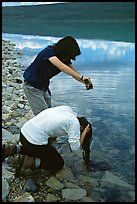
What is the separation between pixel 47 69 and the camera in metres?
5.08

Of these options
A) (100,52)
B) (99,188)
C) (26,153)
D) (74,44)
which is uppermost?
(100,52)

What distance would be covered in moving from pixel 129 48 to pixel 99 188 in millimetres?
13009

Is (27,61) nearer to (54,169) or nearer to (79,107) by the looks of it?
(79,107)

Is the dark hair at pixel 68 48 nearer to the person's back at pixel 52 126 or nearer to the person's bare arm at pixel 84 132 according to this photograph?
the person's back at pixel 52 126

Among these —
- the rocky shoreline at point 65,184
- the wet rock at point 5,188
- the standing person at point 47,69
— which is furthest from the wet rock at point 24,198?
the standing person at point 47,69

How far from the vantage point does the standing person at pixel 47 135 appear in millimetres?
4410

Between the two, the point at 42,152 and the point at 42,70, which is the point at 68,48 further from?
the point at 42,152

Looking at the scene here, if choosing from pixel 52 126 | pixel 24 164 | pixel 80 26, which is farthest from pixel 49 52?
pixel 80 26

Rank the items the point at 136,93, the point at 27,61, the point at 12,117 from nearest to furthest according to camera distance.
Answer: the point at 12,117
the point at 136,93
the point at 27,61

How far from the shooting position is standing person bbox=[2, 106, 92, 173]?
14.5 feet

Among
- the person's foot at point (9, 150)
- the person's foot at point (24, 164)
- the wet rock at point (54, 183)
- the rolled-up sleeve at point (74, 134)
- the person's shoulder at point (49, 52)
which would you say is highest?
the person's shoulder at point (49, 52)

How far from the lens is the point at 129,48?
56.6 feet

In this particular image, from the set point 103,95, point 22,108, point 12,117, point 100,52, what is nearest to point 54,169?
point 12,117

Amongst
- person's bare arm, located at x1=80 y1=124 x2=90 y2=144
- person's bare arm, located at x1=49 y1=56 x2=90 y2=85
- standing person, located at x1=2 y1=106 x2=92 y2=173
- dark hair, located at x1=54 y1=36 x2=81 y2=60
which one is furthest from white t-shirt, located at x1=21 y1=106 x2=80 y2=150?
dark hair, located at x1=54 y1=36 x2=81 y2=60
